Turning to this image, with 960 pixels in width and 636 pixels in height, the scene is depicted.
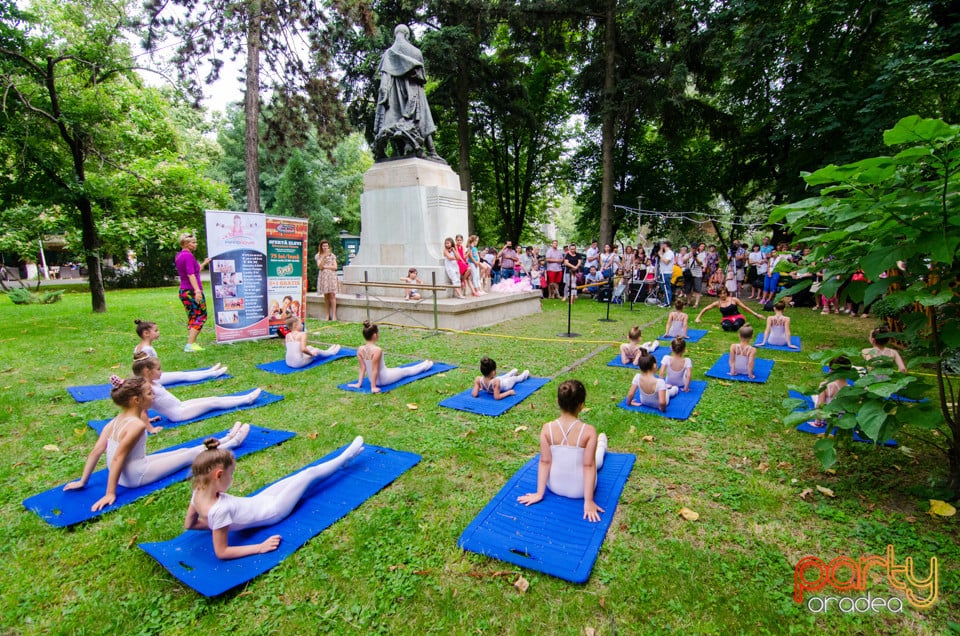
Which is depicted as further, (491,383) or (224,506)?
(491,383)

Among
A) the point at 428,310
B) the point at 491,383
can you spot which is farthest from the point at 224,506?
the point at 428,310

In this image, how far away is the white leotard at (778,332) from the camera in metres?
8.43

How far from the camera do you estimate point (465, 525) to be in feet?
10.3

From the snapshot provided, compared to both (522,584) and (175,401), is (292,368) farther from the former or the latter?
(522,584)

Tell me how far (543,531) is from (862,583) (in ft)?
6.11

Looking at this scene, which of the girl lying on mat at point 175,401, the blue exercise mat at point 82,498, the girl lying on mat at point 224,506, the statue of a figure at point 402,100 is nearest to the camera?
the girl lying on mat at point 224,506

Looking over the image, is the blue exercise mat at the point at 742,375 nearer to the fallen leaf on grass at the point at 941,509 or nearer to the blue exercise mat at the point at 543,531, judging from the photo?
the fallen leaf on grass at the point at 941,509

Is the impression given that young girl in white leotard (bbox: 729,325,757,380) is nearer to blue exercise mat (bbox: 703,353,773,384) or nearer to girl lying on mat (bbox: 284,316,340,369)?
blue exercise mat (bbox: 703,353,773,384)

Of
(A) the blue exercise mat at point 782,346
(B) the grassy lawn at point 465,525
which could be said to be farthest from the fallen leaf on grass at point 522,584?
(A) the blue exercise mat at point 782,346

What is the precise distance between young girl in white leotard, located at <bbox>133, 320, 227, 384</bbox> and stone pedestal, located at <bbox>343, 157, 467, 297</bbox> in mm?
5257

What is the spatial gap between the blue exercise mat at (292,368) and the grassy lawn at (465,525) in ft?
3.92

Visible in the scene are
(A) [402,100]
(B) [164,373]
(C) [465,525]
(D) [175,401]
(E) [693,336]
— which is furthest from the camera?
(A) [402,100]

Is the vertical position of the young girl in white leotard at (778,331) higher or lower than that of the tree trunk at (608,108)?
lower

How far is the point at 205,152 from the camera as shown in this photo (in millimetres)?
34344
